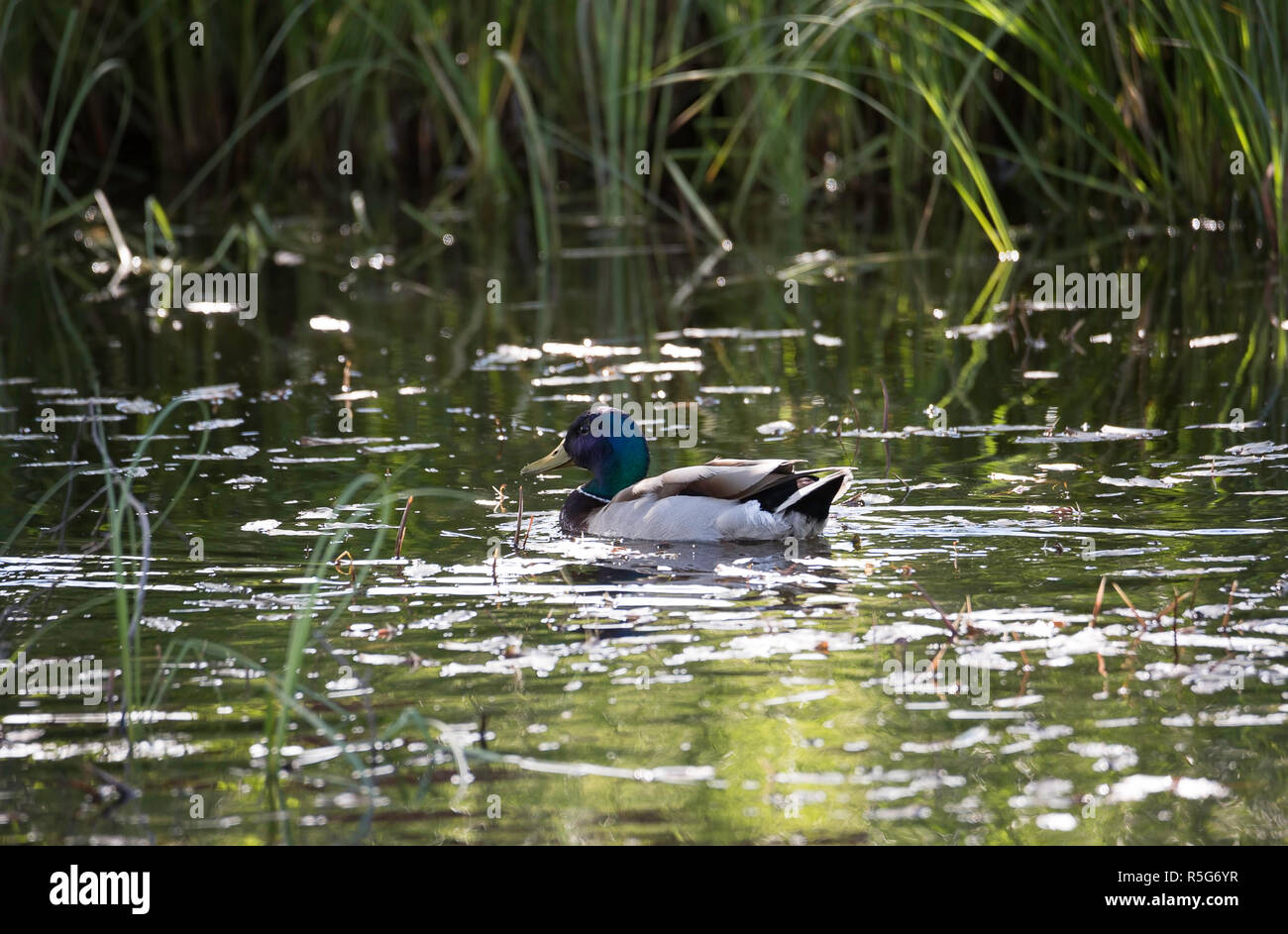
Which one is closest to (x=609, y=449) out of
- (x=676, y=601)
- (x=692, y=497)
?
(x=692, y=497)

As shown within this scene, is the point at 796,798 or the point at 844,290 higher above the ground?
the point at 844,290

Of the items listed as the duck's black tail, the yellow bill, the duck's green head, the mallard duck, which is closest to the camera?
the duck's black tail

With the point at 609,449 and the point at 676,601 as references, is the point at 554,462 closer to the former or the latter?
the point at 609,449

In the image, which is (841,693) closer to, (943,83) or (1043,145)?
(943,83)

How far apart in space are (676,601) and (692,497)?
3.50 feet

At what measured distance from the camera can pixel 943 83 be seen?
13.8 m

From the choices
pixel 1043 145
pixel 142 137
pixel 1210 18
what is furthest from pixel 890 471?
pixel 142 137

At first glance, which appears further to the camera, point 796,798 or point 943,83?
point 943,83

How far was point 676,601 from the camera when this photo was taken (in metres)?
6.10

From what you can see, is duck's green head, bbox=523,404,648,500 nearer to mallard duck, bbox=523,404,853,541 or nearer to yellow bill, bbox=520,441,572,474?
mallard duck, bbox=523,404,853,541

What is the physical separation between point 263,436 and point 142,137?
12.8 m

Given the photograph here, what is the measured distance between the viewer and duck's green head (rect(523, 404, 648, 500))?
7.73 metres

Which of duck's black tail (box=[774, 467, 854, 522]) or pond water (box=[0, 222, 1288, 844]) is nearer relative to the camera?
pond water (box=[0, 222, 1288, 844])

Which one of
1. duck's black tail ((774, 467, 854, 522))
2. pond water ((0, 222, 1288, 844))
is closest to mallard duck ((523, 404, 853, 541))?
duck's black tail ((774, 467, 854, 522))
